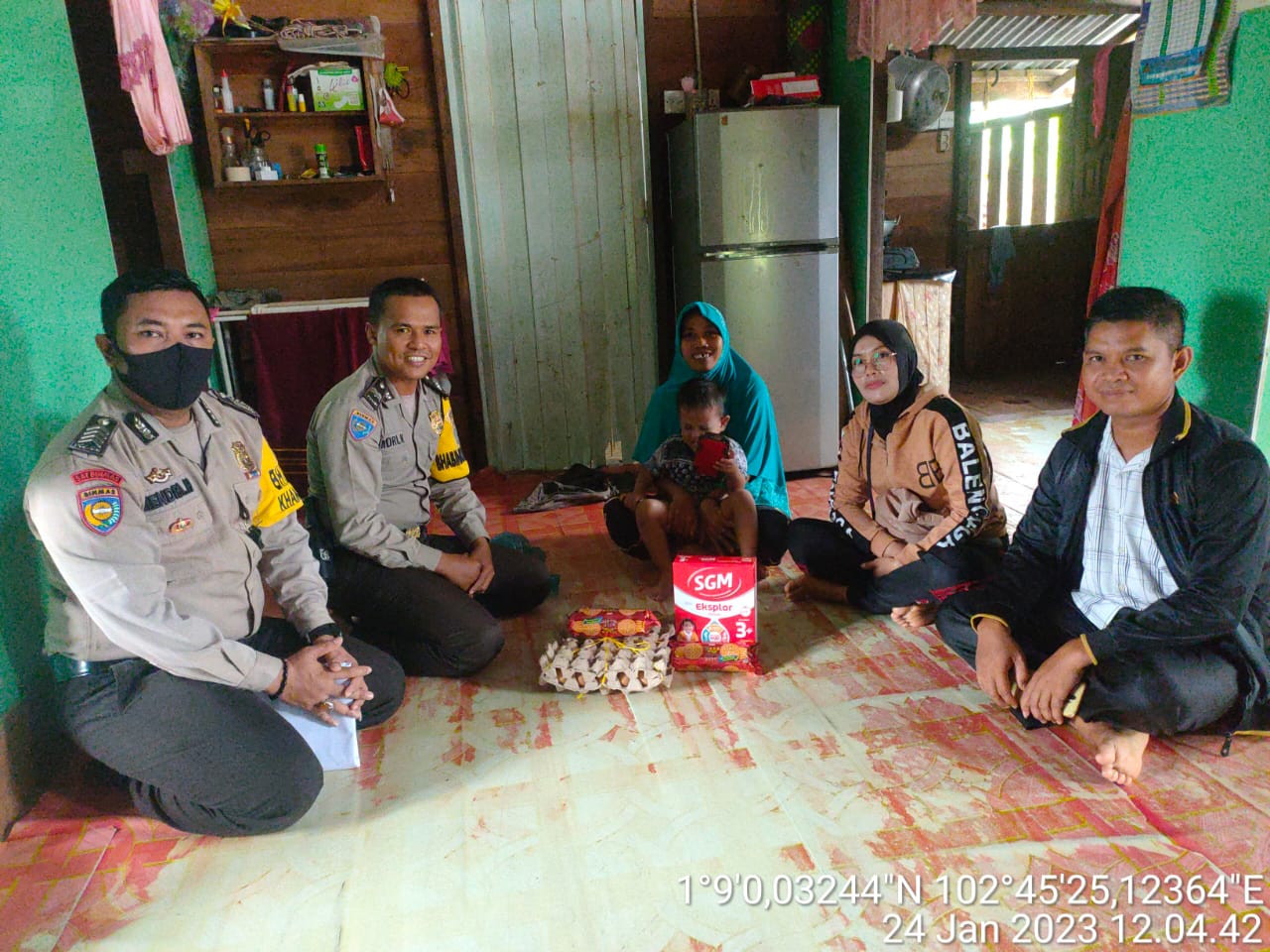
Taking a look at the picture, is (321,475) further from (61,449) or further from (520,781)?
(520,781)

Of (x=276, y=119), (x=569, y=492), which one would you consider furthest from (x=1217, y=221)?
(x=276, y=119)

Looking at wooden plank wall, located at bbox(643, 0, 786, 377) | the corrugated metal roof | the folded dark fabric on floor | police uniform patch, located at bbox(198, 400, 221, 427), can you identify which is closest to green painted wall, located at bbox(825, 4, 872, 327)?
wooden plank wall, located at bbox(643, 0, 786, 377)

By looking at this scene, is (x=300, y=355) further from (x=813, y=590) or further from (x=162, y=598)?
(x=813, y=590)

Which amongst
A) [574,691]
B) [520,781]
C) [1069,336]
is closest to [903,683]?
[574,691]

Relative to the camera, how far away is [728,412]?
2953 millimetres

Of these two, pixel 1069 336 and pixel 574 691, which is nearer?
pixel 574 691

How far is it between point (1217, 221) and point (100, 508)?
2.46 meters

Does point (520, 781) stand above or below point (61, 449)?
below

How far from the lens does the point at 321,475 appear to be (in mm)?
2172

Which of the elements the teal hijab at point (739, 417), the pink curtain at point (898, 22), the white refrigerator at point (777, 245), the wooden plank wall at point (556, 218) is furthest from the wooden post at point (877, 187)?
the teal hijab at point (739, 417)

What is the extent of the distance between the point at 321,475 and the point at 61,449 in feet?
2.45

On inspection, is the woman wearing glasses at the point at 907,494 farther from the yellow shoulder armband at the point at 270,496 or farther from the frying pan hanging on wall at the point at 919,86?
the frying pan hanging on wall at the point at 919,86

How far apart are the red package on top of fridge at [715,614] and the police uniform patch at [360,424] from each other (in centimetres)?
84

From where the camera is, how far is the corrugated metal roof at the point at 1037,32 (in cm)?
446
